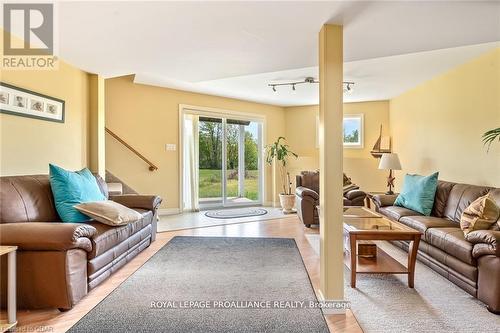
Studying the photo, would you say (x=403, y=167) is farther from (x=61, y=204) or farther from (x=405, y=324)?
(x=61, y=204)

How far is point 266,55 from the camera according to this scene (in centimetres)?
301

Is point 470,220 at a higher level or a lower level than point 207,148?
lower

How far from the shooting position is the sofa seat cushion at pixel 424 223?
2.87m

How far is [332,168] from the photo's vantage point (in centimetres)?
208

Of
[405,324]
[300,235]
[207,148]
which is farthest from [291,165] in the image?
[405,324]

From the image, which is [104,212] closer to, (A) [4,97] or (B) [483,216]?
→ (A) [4,97]

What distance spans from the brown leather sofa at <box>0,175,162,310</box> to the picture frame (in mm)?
675

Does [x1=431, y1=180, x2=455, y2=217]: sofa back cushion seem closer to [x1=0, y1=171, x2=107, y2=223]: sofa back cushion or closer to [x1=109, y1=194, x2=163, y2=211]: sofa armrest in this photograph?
[x1=109, y1=194, x2=163, y2=211]: sofa armrest

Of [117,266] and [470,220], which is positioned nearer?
[470,220]

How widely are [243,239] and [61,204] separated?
7.23 ft

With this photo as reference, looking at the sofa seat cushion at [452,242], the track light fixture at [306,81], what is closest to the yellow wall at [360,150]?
the track light fixture at [306,81]

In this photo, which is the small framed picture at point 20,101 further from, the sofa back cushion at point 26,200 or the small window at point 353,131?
the small window at point 353,131

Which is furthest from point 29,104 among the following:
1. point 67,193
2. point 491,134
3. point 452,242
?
point 491,134

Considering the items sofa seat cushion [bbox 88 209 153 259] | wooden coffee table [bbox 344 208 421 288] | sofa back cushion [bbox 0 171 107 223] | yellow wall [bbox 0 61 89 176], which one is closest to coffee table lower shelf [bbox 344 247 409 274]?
wooden coffee table [bbox 344 208 421 288]
